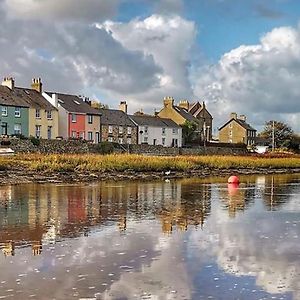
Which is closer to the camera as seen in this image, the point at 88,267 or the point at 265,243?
the point at 88,267

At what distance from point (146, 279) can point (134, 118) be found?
84068mm

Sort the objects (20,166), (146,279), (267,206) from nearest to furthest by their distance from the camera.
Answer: (146,279) → (267,206) → (20,166)

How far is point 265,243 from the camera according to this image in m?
14.2

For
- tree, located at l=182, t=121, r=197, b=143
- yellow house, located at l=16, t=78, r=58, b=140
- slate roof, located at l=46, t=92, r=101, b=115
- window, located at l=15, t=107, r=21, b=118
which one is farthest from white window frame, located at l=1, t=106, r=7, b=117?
tree, located at l=182, t=121, r=197, b=143

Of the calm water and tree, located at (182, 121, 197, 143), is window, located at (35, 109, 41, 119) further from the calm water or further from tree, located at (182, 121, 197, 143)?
the calm water

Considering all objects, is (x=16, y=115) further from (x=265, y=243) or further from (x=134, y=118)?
(x=265, y=243)

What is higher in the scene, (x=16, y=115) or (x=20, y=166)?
(x=16, y=115)

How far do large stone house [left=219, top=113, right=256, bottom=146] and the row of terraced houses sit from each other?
93.9 feet

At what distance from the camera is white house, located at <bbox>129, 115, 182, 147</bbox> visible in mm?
93625

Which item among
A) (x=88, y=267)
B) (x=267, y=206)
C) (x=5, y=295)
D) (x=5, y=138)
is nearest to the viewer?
(x=5, y=295)

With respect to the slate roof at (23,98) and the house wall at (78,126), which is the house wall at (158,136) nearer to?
the house wall at (78,126)

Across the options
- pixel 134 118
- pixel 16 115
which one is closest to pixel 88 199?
pixel 16 115

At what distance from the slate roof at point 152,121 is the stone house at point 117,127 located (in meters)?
2.25

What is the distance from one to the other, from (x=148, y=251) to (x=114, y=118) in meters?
76.1
